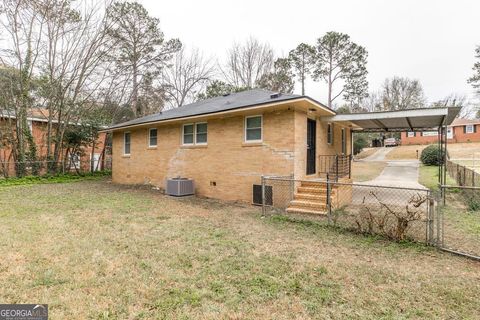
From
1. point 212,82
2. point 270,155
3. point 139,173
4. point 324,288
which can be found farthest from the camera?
point 212,82

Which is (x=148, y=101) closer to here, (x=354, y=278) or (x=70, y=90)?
(x=70, y=90)

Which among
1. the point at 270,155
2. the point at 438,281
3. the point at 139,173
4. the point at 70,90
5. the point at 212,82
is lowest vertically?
the point at 438,281

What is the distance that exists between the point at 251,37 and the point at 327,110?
876 inches

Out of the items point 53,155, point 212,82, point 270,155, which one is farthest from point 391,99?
point 53,155

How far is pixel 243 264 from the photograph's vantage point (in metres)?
4.23

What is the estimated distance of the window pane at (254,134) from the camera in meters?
9.57

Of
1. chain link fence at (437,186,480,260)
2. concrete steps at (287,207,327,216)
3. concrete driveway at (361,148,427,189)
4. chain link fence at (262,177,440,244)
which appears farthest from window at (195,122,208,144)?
concrete driveway at (361,148,427,189)

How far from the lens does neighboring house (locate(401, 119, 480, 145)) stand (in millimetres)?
36625

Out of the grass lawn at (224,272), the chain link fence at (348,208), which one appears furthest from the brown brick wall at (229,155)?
the grass lawn at (224,272)

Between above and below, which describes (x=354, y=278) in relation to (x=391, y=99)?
below

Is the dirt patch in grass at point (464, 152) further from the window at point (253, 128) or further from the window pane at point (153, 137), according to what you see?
the window pane at point (153, 137)

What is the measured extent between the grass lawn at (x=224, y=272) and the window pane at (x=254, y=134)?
149 inches

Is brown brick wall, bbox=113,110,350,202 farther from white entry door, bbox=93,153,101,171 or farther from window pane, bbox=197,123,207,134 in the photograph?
white entry door, bbox=93,153,101,171

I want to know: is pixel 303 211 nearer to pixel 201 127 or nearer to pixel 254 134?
pixel 254 134
